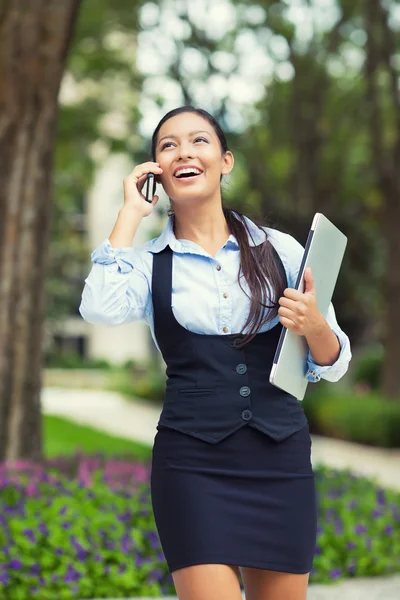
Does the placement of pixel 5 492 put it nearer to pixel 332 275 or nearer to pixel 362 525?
pixel 362 525

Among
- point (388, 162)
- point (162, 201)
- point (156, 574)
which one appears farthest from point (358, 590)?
point (388, 162)

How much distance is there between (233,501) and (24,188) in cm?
503

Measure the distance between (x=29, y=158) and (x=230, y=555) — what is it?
520cm

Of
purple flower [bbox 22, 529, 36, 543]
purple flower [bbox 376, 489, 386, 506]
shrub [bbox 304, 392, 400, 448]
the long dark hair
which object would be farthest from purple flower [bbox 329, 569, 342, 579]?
shrub [bbox 304, 392, 400, 448]

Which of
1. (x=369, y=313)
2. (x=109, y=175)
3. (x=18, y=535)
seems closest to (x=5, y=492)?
(x=18, y=535)

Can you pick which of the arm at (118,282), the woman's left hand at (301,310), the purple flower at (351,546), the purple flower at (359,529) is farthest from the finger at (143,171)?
the purple flower at (359,529)

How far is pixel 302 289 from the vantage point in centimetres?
258

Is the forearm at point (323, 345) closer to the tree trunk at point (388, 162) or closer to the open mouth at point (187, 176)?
the open mouth at point (187, 176)

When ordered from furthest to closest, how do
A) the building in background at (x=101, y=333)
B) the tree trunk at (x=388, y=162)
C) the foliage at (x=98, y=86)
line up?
the building in background at (x=101, y=333) → the tree trunk at (x=388, y=162) → the foliage at (x=98, y=86)

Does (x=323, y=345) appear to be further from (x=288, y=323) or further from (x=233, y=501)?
(x=233, y=501)

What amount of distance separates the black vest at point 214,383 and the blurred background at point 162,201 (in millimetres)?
487

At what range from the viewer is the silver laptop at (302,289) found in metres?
2.53

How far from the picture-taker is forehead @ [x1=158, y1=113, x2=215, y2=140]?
8.94ft

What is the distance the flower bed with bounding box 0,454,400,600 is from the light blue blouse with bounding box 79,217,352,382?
2926 mm
